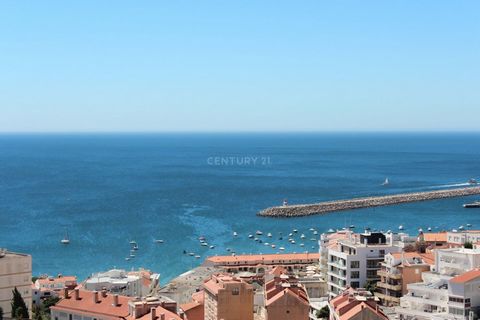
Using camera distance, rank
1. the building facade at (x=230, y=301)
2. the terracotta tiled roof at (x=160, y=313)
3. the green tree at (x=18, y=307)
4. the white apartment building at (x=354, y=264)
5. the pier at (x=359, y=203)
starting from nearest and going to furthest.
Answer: the terracotta tiled roof at (x=160, y=313) < the green tree at (x=18, y=307) < the building facade at (x=230, y=301) < the white apartment building at (x=354, y=264) < the pier at (x=359, y=203)

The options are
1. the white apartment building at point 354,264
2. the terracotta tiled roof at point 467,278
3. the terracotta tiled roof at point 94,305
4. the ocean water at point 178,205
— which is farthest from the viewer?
the ocean water at point 178,205

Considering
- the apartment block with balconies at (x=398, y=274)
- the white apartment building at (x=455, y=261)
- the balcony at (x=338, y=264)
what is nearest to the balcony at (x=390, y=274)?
the apartment block with balconies at (x=398, y=274)

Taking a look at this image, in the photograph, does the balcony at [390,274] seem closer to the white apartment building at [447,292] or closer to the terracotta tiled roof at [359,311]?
the white apartment building at [447,292]

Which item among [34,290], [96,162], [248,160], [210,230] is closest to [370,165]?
[248,160]

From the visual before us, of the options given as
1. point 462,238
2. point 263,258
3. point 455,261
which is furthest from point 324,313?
point 263,258

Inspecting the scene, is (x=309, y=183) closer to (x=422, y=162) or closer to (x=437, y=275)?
(x=422, y=162)
